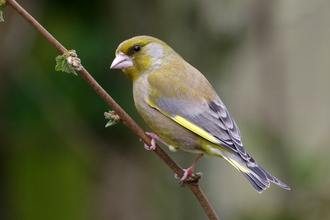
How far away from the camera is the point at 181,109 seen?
2.97 meters

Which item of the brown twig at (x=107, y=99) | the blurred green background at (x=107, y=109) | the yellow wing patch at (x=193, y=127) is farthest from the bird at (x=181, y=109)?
the blurred green background at (x=107, y=109)

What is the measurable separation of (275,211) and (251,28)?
2390mm

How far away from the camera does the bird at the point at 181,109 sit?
283cm

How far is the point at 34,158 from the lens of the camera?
4699 millimetres

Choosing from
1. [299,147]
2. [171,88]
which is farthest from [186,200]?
[171,88]

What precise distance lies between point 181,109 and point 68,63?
1301 mm

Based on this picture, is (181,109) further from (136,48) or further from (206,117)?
Answer: (136,48)

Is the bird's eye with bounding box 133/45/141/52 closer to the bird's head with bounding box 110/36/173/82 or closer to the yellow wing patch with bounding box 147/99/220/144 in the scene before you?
the bird's head with bounding box 110/36/173/82

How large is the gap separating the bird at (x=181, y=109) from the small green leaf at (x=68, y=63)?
1.08 m

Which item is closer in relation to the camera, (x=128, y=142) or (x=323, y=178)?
(x=323, y=178)

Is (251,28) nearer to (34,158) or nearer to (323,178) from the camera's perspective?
(323,178)

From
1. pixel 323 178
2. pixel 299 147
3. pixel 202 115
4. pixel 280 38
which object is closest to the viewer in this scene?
pixel 202 115

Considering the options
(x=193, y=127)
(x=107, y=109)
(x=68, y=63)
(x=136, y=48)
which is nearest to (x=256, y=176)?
(x=193, y=127)

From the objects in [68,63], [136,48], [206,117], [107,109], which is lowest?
[206,117]
